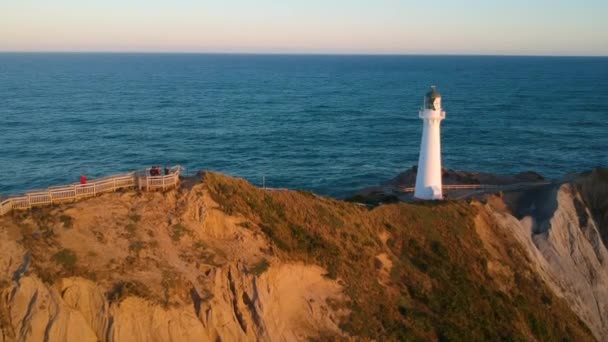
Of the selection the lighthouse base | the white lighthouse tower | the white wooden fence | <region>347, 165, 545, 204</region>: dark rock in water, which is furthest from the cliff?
<region>347, 165, 545, 204</region>: dark rock in water

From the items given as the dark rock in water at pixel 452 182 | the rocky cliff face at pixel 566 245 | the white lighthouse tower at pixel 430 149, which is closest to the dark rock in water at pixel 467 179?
the dark rock in water at pixel 452 182

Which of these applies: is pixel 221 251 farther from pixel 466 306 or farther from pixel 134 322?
pixel 466 306

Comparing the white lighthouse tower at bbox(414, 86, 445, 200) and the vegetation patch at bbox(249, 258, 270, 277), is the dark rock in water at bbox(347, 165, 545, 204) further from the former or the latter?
the vegetation patch at bbox(249, 258, 270, 277)

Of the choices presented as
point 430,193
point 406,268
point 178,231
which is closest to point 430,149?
point 430,193

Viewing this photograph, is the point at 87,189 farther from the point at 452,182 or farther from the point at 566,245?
the point at 452,182

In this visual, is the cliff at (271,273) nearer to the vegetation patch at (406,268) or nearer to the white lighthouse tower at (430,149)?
the vegetation patch at (406,268)

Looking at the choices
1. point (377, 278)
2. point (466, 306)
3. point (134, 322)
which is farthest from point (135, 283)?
point (466, 306)

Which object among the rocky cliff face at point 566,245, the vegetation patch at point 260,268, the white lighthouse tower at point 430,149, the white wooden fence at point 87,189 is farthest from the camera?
the white lighthouse tower at point 430,149
